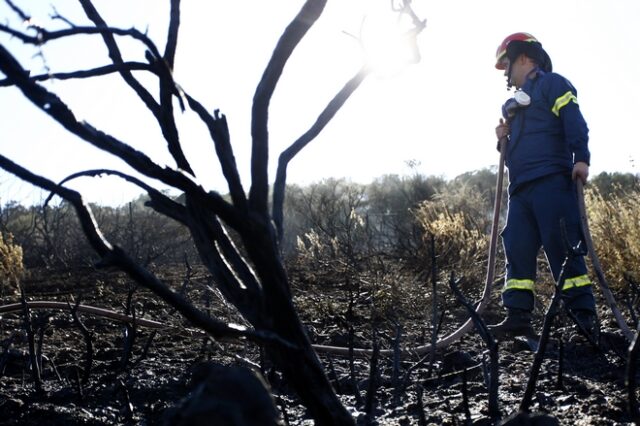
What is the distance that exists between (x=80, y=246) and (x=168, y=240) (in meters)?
2.63

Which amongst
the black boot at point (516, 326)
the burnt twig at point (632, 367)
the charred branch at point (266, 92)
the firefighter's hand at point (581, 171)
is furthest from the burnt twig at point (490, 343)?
the firefighter's hand at point (581, 171)

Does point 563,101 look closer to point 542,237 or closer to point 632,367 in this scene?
point 542,237

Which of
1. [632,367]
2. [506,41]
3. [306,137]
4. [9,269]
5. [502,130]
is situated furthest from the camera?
[9,269]

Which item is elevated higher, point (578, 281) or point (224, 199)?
point (224, 199)

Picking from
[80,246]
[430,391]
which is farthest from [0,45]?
[80,246]

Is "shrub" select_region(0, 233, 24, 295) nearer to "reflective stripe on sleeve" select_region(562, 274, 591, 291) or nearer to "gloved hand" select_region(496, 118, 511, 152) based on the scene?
"gloved hand" select_region(496, 118, 511, 152)

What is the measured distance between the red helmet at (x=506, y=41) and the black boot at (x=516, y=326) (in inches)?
75.5

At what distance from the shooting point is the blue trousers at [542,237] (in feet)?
14.8

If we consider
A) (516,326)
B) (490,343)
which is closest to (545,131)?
(516,326)

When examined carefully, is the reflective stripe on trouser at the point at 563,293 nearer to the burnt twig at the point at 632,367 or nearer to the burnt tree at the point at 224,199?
the burnt twig at the point at 632,367

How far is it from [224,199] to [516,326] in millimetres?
3436

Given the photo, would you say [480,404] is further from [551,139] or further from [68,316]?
[68,316]

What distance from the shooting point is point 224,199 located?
4.93 feet

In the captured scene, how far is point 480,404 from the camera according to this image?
2.62m
